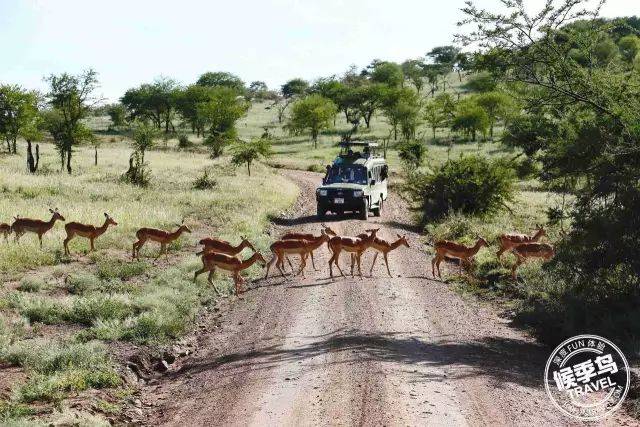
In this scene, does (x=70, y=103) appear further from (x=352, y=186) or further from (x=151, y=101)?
(x=151, y=101)

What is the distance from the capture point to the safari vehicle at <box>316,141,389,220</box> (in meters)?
27.1

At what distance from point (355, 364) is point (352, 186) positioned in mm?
17614

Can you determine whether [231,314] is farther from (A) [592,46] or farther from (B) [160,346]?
(A) [592,46]

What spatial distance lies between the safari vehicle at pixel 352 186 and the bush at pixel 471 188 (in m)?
2.47

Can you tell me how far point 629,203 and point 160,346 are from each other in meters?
8.47

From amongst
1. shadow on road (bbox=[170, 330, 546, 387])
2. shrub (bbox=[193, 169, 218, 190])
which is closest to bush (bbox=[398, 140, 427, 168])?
shrub (bbox=[193, 169, 218, 190])

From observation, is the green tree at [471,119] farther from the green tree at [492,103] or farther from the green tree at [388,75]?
the green tree at [388,75]

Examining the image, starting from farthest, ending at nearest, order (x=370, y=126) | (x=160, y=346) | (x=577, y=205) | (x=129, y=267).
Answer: (x=370, y=126), (x=129, y=267), (x=577, y=205), (x=160, y=346)

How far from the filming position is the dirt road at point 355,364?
27.4 feet

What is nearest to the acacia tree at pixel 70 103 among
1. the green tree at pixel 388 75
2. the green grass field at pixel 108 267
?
the green grass field at pixel 108 267

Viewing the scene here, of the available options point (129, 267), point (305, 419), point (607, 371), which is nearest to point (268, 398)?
point (305, 419)

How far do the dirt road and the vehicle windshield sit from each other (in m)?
12.1

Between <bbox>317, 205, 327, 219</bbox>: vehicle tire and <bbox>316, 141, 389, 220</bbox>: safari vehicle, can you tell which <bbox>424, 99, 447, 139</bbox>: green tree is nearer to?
<bbox>316, 141, 389, 220</bbox>: safari vehicle

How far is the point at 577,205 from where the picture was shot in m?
13.0
